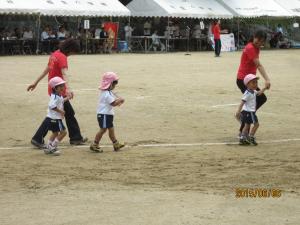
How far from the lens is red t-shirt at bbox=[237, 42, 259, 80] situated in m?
11.3

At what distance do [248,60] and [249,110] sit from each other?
91 centimetres

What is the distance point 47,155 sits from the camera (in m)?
10.0

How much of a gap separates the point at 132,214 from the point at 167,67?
20.7m

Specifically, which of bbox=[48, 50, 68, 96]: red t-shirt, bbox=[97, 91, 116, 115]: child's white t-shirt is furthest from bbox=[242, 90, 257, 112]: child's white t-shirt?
bbox=[48, 50, 68, 96]: red t-shirt

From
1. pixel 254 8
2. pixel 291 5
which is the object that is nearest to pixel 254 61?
pixel 254 8

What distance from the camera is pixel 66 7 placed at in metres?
35.6

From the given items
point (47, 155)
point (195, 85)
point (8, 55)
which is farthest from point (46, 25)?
point (47, 155)

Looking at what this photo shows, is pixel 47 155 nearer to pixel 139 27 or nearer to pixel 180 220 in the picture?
pixel 180 220

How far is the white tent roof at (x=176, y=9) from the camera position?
39.7m

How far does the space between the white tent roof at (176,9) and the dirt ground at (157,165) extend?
71.8ft

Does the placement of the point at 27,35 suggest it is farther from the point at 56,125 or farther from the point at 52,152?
the point at 52,152

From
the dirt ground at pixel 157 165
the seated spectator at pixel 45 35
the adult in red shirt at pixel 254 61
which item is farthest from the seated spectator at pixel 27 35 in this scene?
the adult in red shirt at pixel 254 61
